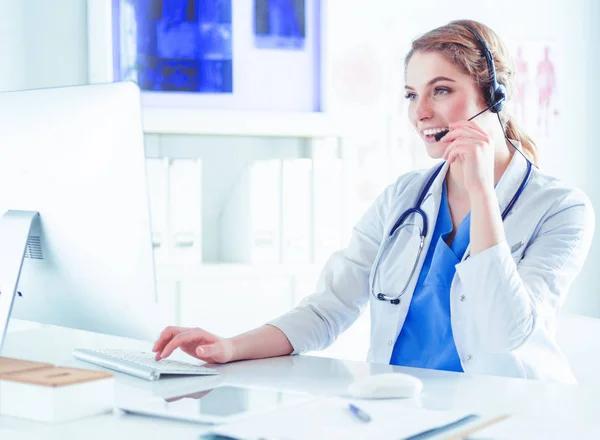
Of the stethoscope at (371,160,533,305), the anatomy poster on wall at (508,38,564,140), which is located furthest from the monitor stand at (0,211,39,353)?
the anatomy poster on wall at (508,38,564,140)

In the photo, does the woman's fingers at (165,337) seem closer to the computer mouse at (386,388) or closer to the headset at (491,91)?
the computer mouse at (386,388)

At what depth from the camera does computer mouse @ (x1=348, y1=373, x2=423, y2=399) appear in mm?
1108

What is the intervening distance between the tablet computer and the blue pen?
12 cm

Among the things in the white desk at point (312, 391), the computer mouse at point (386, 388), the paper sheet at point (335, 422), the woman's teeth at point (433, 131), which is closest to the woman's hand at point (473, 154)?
the woman's teeth at point (433, 131)

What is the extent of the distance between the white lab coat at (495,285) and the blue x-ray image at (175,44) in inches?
38.8

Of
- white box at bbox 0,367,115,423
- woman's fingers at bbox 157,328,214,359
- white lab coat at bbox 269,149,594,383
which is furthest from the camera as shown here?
white lab coat at bbox 269,149,594,383

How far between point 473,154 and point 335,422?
0.82 metres

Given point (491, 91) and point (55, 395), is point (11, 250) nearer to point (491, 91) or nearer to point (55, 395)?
point (55, 395)

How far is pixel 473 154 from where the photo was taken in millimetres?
1603

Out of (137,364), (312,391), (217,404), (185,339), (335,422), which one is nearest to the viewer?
(335,422)

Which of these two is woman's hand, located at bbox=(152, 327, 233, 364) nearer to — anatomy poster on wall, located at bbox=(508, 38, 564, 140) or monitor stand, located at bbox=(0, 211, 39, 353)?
monitor stand, located at bbox=(0, 211, 39, 353)

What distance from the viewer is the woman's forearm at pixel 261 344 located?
1.49 meters

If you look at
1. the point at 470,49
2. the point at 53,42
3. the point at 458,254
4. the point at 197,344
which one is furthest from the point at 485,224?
the point at 53,42

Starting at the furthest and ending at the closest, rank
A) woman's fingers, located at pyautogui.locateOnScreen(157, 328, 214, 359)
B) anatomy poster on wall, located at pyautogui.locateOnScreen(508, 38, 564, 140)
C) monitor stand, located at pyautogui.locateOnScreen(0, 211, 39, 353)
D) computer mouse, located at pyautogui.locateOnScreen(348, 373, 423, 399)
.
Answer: anatomy poster on wall, located at pyautogui.locateOnScreen(508, 38, 564, 140) → woman's fingers, located at pyautogui.locateOnScreen(157, 328, 214, 359) → monitor stand, located at pyautogui.locateOnScreen(0, 211, 39, 353) → computer mouse, located at pyautogui.locateOnScreen(348, 373, 423, 399)
